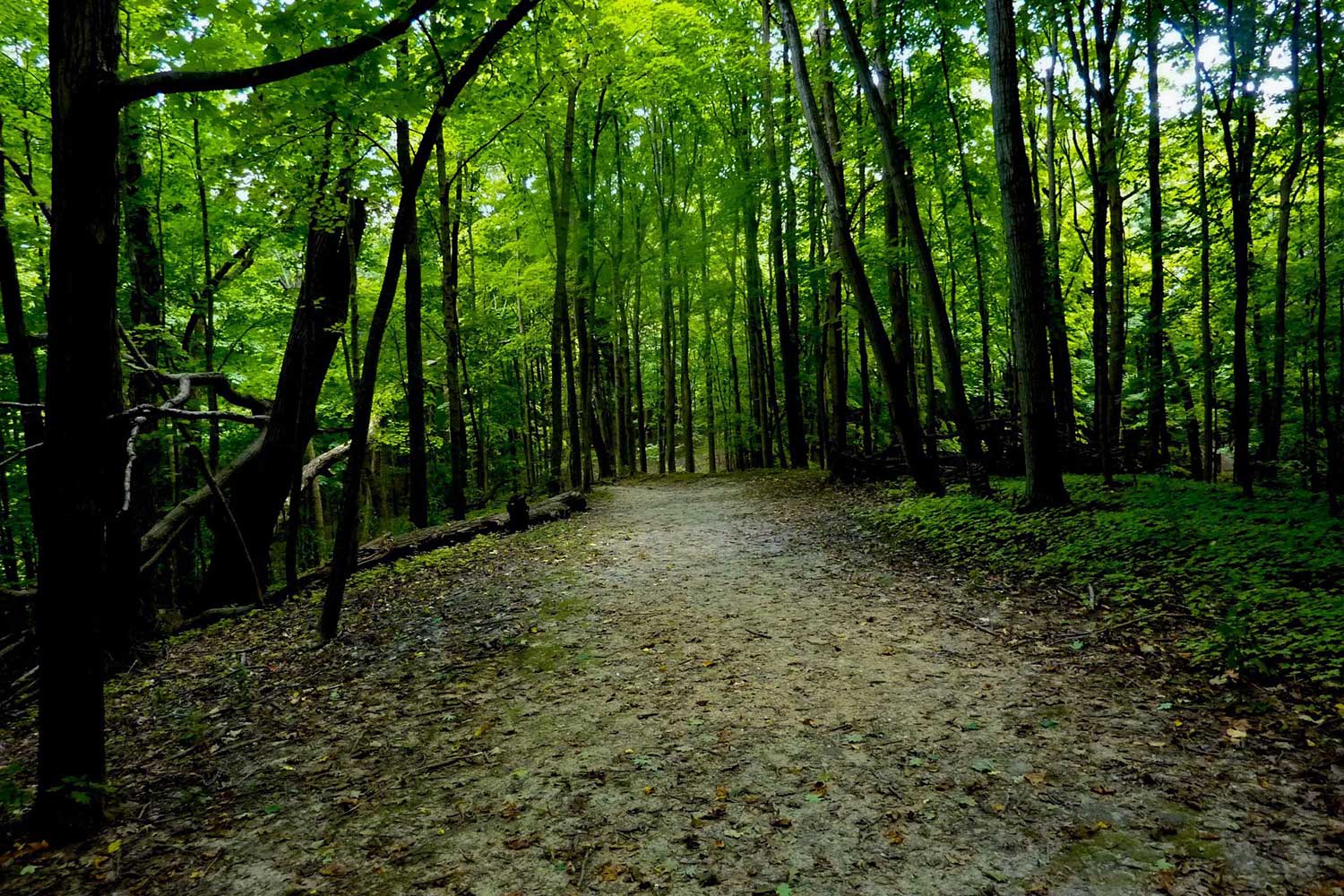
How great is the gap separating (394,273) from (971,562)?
6.48 meters

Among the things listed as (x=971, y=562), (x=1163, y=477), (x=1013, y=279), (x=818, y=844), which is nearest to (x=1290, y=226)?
(x=1163, y=477)

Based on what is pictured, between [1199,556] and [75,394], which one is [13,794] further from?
[1199,556]

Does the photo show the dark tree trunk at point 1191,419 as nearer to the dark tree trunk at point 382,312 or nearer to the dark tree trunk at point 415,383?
the dark tree trunk at point 382,312

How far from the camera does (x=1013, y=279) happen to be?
7.46 metres

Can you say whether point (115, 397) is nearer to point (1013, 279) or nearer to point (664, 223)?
point (1013, 279)

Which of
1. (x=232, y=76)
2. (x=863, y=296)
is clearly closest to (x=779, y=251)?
(x=863, y=296)

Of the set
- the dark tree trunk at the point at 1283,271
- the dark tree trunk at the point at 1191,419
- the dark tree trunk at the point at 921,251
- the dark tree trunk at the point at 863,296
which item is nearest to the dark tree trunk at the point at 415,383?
the dark tree trunk at the point at 863,296

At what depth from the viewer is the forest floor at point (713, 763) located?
8.25 feet

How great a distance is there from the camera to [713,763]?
10.8 feet

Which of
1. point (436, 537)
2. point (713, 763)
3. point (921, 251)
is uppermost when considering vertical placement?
point (921, 251)

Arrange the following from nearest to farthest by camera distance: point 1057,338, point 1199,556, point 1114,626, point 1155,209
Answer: point 1114,626, point 1199,556, point 1155,209, point 1057,338

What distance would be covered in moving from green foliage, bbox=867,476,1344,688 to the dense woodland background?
2.28ft

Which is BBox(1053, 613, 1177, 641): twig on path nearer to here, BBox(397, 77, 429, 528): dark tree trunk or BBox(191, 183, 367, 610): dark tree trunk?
BBox(191, 183, 367, 610): dark tree trunk

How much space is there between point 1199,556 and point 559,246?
40.8 feet
